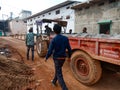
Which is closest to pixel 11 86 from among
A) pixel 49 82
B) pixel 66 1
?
pixel 49 82

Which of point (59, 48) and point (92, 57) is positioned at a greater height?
point (59, 48)

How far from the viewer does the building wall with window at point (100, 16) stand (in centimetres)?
1093

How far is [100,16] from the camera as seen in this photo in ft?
40.8

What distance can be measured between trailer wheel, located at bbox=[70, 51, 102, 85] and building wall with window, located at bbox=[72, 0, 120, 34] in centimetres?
719

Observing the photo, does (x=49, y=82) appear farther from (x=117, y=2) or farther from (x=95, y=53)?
(x=117, y=2)

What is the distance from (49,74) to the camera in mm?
4996

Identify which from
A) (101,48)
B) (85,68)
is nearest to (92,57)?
(101,48)

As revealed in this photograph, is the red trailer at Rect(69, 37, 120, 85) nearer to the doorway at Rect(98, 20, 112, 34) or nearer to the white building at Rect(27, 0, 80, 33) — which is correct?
the doorway at Rect(98, 20, 112, 34)

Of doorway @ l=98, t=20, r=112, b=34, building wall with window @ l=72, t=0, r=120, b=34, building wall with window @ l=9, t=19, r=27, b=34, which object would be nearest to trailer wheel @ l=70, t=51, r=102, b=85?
building wall with window @ l=72, t=0, r=120, b=34

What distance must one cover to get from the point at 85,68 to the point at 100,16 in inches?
370

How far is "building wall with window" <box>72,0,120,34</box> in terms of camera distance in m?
10.9

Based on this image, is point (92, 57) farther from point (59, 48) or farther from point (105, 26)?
point (105, 26)

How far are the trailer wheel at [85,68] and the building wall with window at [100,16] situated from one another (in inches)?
283

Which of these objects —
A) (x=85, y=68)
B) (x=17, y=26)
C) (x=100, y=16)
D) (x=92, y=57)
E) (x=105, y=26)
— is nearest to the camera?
(x=92, y=57)
